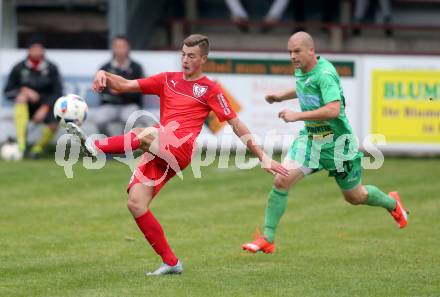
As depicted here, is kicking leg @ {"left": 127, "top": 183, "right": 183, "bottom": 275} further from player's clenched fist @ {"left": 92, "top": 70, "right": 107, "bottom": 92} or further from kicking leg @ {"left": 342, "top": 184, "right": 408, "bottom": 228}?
kicking leg @ {"left": 342, "top": 184, "right": 408, "bottom": 228}

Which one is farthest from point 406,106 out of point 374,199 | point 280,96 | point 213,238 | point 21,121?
point 280,96

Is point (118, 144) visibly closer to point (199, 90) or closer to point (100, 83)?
point (100, 83)

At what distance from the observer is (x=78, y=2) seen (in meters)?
22.6

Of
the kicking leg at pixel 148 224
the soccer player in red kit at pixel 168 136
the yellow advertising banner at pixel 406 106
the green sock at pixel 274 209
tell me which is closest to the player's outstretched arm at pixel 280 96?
the green sock at pixel 274 209

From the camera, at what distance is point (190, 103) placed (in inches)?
336

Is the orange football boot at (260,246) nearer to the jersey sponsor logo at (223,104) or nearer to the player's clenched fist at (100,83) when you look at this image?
the jersey sponsor logo at (223,104)

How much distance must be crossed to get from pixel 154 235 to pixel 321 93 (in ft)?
6.16

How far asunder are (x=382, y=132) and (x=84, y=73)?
16.4ft

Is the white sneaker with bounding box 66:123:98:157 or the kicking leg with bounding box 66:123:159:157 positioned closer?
the kicking leg with bounding box 66:123:159:157

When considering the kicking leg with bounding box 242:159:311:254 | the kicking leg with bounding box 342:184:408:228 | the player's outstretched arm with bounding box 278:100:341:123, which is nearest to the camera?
the player's outstretched arm with bounding box 278:100:341:123

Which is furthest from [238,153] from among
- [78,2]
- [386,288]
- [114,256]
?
[386,288]

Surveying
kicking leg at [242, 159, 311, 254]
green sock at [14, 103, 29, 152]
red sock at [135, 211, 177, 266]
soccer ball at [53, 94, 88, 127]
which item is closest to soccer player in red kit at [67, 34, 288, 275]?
red sock at [135, 211, 177, 266]

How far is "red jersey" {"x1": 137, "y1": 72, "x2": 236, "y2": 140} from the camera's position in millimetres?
8484

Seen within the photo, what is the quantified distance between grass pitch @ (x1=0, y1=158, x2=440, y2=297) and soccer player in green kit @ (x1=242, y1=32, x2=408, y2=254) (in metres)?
0.46
